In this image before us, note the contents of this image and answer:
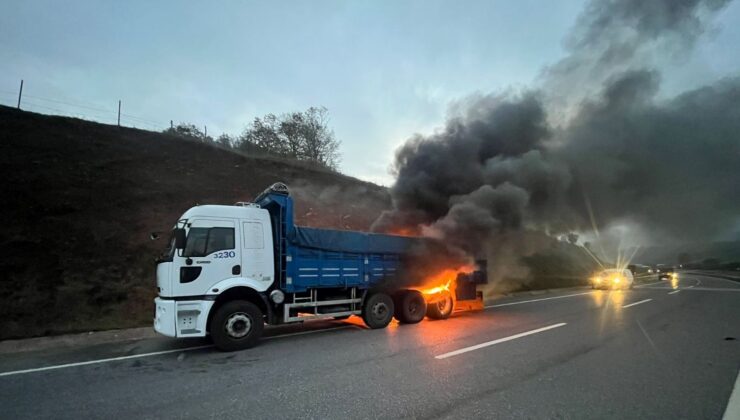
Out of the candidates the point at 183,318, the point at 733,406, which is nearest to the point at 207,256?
the point at 183,318

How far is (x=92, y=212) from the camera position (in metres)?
15.3

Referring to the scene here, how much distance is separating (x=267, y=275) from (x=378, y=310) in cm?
295

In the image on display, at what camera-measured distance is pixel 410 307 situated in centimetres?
979

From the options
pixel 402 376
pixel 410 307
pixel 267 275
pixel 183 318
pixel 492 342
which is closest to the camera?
pixel 402 376

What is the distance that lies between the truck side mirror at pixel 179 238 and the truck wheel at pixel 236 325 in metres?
1.39

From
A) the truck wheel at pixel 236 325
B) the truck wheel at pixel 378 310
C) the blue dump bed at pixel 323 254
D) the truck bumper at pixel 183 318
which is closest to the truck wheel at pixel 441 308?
the blue dump bed at pixel 323 254

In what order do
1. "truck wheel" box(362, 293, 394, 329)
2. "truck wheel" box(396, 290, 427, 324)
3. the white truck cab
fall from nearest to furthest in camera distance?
the white truck cab, "truck wheel" box(362, 293, 394, 329), "truck wheel" box(396, 290, 427, 324)

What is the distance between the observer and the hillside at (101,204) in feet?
34.4

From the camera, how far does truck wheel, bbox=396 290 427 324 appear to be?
967 cm

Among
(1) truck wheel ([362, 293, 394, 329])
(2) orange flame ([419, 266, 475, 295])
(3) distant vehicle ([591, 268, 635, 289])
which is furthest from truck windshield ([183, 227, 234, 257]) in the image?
(3) distant vehicle ([591, 268, 635, 289])

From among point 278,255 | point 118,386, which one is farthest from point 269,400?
Result: point 278,255

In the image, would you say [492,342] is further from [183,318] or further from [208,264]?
[183,318]

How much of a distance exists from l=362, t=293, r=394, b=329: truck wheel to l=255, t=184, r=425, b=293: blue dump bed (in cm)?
38

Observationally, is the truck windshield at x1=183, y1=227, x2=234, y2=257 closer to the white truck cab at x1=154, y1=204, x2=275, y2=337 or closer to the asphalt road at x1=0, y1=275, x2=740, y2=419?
the white truck cab at x1=154, y1=204, x2=275, y2=337
